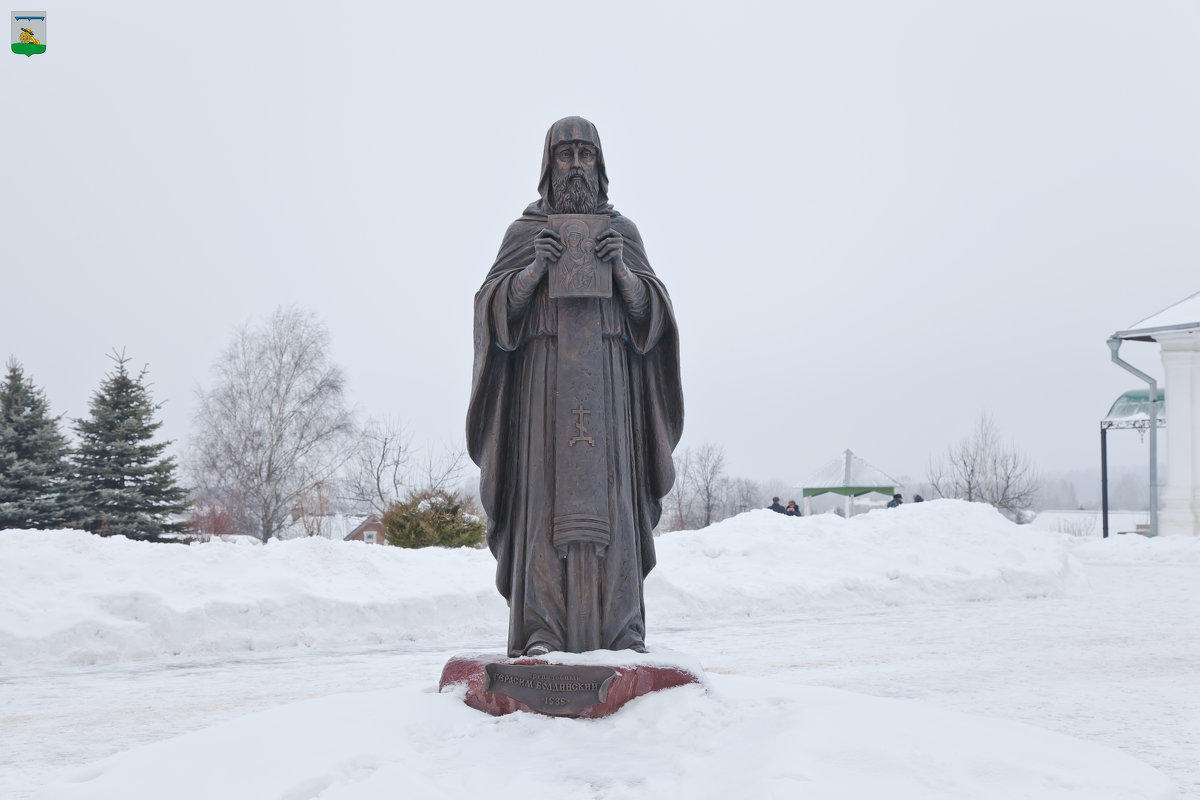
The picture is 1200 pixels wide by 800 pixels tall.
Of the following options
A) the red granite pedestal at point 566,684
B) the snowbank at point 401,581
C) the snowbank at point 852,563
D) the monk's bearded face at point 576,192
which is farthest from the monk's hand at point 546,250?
the snowbank at point 852,563

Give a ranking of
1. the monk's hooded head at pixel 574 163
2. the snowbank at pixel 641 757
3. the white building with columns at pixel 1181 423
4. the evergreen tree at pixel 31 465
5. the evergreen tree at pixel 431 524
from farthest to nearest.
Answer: the white building with columns at pixel 1181 423
the evergreen tree at pixel 31 465
the evergreen tree at pixel 431 524
the monk's hooded head at pixel 574 163
the snowbank at pixel 641 757

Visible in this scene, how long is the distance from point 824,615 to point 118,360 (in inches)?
777

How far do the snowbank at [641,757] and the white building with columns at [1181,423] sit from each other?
85.5ft

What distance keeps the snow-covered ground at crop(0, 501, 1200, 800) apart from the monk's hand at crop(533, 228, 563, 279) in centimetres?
218

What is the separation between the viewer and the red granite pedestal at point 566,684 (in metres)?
4.75

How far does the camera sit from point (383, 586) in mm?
14047

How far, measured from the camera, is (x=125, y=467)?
82.4ft

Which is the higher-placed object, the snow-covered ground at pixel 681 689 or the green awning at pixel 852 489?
the green awning at pixel 852 489

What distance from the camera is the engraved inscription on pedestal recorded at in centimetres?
476

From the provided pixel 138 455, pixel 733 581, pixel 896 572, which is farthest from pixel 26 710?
pixel 138 455

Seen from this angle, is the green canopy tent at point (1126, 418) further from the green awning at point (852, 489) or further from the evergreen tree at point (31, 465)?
the evergreen tree at point (31, 465)

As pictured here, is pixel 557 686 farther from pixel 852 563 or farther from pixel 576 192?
pixel 852 563

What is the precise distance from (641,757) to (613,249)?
95.2 inches

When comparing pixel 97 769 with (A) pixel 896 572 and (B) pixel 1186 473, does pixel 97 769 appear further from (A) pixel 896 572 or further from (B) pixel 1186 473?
(B) pixel 1186 473
